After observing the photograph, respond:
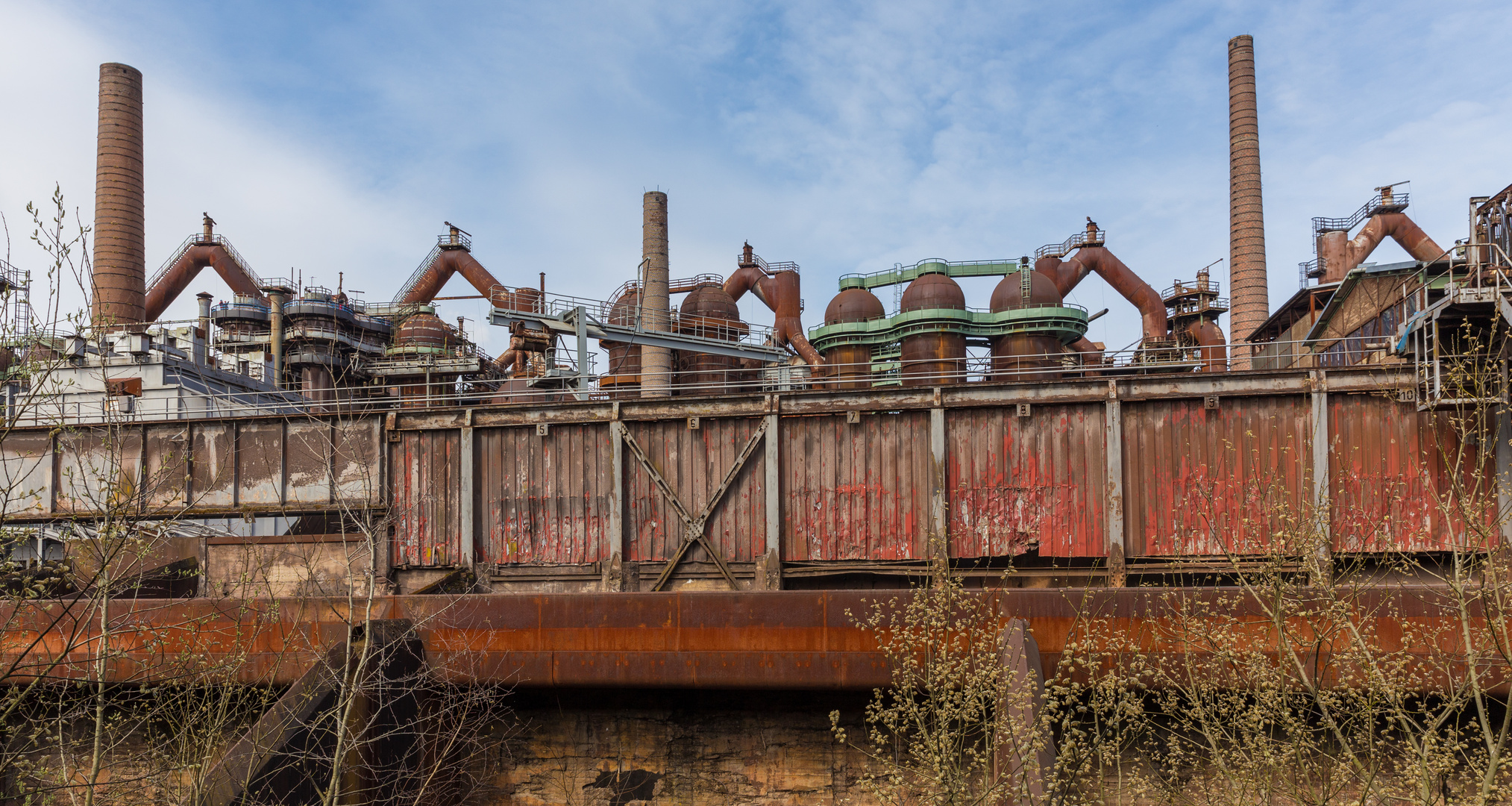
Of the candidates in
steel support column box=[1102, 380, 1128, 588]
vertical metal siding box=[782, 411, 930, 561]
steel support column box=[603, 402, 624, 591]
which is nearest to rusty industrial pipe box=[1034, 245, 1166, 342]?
steel support column box=[1102, 380, 1128, 588]

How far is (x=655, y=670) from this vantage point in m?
9.36

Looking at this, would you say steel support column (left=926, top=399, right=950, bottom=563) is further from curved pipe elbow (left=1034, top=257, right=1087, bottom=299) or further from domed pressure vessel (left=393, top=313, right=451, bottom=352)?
domed pressure vessel (left=393, top=313, right=451, bottom=352)

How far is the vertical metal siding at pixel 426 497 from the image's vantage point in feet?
49.2

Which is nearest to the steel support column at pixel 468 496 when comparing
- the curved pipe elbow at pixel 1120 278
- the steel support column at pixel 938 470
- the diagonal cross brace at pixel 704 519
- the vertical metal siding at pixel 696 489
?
the vertical metal siding at pixel 696 489

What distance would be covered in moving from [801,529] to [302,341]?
29887 millimetres

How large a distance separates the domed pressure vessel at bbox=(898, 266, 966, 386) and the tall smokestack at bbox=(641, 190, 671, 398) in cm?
841

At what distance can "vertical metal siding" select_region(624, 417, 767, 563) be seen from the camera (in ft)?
46.5

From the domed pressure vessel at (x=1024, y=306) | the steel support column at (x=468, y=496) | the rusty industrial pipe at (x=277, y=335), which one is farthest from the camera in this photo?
the rusty industrial pipe at (x=277, y=335)

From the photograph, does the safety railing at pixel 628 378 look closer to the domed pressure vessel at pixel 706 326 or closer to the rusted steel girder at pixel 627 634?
the domed pressure vessel at pixel 706 326

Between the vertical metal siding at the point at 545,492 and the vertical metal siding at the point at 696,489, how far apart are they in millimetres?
554

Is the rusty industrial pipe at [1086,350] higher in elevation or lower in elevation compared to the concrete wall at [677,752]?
higher

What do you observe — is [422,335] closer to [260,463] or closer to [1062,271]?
[260,463]

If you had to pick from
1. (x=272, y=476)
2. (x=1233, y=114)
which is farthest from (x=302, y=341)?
(x=1233, y=114)

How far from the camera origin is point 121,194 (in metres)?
30.4
